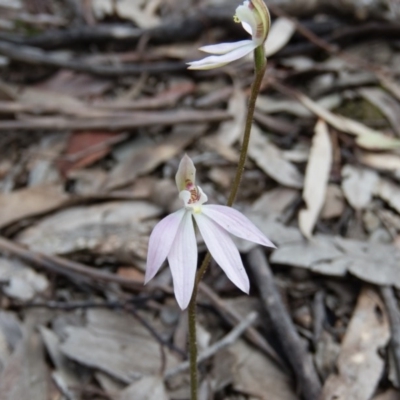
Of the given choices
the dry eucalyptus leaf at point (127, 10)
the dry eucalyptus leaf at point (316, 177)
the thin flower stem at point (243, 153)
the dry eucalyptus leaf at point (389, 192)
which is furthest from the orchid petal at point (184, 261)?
the dry eucalyptus leaf at point (127, 10)

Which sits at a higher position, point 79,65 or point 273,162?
point 79,65

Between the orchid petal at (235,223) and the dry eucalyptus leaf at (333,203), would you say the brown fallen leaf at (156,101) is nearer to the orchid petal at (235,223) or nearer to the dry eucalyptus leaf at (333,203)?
the dry eucalyptus leaf at (333,203)

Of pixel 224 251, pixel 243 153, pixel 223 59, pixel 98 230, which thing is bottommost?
pixel 98 230

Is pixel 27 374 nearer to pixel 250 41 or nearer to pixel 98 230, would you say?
pixel 98 230

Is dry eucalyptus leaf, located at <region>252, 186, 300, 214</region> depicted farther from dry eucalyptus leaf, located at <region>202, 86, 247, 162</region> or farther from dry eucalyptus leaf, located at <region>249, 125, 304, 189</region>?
dry eucalyptus leaf, located at <region>202, 86, 247, 162</region>

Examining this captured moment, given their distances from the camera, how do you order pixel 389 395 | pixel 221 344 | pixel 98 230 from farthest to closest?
pixel 98 230 → pixel 221 344 → pixel 389 395

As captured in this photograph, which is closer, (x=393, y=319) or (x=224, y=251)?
(x=224, y=251)

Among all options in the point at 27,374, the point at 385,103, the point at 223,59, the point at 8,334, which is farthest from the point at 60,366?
the point at 385,103

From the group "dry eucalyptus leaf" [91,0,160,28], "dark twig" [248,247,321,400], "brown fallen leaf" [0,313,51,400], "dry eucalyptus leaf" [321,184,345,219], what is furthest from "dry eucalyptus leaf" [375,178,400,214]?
"dry eucalyptus leaf" [91,0,160,28]
